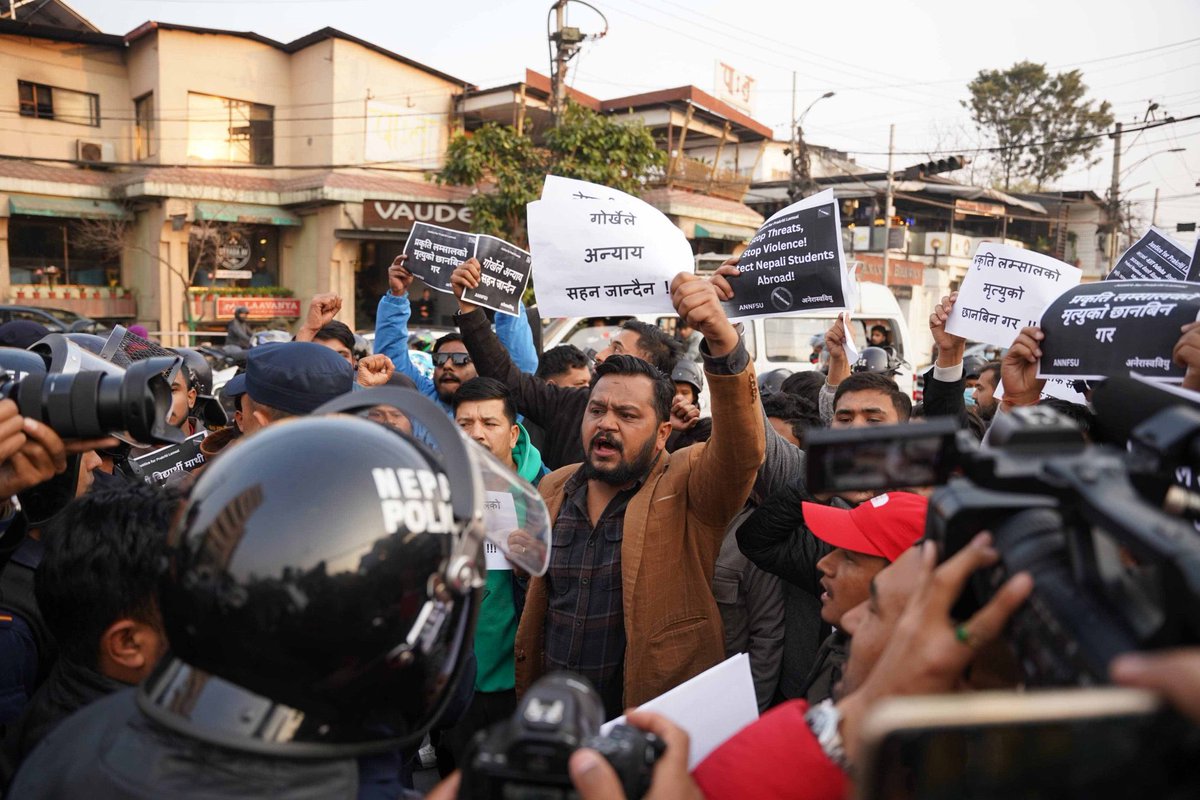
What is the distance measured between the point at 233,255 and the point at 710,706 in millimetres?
24306

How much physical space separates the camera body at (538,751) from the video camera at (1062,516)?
0.44 meters

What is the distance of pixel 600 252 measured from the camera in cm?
333

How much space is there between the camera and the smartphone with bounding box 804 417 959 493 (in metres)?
1.02

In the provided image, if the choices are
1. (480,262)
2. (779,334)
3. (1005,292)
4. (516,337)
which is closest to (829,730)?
(1005,292)

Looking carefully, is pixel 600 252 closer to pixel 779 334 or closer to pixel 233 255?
pixel 779 334

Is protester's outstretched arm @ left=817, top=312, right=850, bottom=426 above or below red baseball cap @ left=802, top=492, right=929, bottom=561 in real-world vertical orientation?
above

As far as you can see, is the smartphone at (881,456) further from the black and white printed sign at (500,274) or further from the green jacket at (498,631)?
the black and white printed sign at (500,274)

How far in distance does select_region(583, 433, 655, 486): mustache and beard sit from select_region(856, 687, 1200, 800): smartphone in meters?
2.14

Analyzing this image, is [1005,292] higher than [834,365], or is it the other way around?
[1005,292]

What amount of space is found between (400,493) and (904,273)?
93.4ft

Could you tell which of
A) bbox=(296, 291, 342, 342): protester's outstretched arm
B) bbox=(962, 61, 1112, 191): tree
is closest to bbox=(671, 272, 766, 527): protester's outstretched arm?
bbox=(296, 291, 342, 342): protester's outstretched arm

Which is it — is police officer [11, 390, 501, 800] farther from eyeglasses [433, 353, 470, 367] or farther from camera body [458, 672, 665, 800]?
eyeglasses [433, 353, 470, 367]

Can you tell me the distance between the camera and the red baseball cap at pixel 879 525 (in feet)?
6.48

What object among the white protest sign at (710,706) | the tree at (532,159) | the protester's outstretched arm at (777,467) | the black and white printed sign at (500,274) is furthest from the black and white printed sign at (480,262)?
the tree at (532,159)
